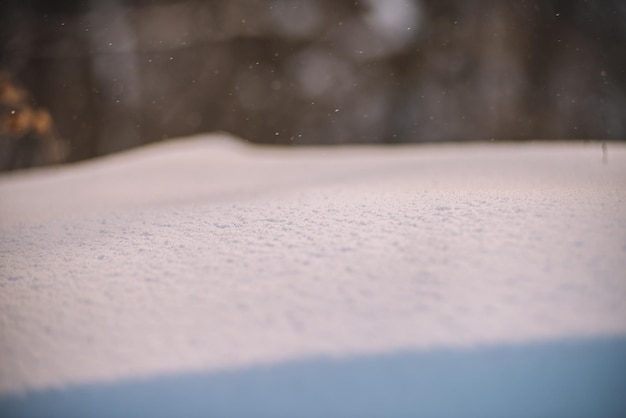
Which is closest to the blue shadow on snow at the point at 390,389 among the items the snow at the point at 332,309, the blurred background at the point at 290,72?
the snow at the point at 332,309

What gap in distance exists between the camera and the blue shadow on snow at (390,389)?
462mm

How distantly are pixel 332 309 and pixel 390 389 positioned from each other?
116 mm

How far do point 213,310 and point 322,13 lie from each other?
342 cm

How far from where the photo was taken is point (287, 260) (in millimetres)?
650

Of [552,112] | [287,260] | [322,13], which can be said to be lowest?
[287,260]

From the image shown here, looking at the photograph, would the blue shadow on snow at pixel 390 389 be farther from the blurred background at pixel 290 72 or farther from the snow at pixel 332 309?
the blurred background at pixel 290 72

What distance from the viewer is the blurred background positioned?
3.27m

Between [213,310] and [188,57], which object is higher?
[188,57]

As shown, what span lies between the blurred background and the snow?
269cm

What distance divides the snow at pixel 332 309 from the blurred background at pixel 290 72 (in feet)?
8.82

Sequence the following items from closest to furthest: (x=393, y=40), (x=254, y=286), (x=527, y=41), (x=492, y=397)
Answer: (x=492, y=397)
(x=254, y=286)
(x=527, y=41)
(x=393, y=40)

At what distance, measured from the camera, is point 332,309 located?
538 mm

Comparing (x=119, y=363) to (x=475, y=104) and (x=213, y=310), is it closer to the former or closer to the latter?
(x=213, y=310)

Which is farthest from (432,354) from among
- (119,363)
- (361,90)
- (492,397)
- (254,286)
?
(361,90)
